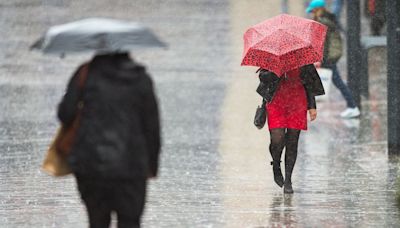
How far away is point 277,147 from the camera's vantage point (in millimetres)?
11891

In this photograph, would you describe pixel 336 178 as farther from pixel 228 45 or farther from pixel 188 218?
pixel 228 45

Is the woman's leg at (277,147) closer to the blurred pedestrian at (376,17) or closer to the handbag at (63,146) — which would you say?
the handbag at (63,146)

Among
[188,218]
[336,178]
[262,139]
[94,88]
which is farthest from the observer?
[262,139]

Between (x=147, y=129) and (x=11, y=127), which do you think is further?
(x=11, y=127)

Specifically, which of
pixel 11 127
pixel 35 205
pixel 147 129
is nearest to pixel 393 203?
pixel 35 205

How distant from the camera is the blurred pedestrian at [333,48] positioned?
17.9 m

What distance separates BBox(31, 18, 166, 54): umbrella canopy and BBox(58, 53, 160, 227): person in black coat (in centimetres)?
10

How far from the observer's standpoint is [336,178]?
1311 cm

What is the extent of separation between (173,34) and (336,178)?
12492mm

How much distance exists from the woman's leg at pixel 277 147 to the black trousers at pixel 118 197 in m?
4.47

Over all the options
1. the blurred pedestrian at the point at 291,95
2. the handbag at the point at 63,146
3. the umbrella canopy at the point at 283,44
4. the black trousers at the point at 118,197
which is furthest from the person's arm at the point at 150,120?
the blurred pedestrian at the point at 291,95

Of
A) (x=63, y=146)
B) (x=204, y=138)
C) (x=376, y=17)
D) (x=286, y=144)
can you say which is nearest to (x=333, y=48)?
(x=204, y=138)

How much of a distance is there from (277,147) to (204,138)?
165 inches

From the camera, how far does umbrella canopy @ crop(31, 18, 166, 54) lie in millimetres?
7410
